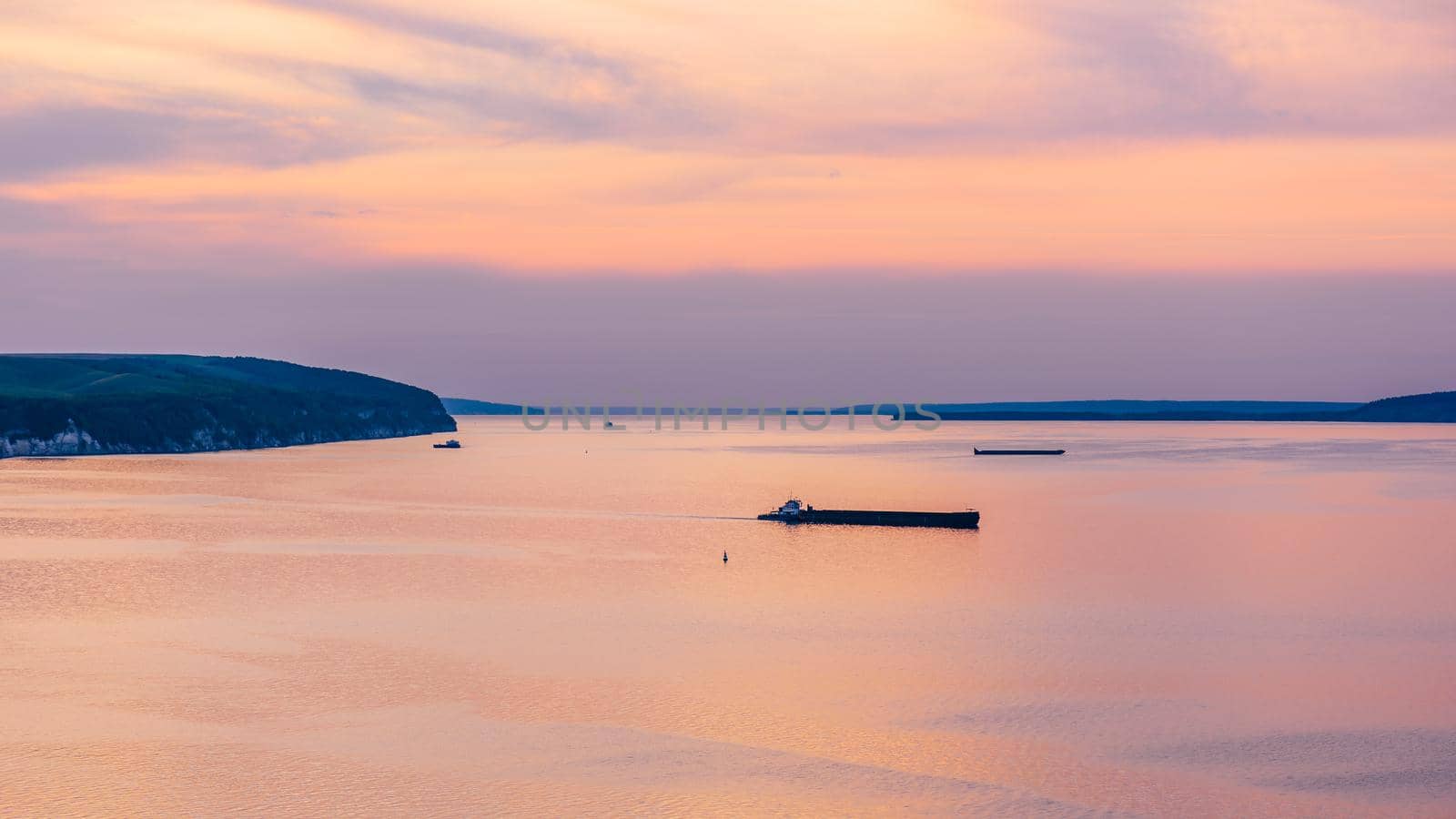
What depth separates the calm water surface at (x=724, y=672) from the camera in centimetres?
4047

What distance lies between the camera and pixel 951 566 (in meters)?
92.7

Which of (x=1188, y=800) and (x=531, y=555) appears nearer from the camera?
(x=1188, y=800)

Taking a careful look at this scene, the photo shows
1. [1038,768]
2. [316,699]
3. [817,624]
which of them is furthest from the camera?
[817,624]

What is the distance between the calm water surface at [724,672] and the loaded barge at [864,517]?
9.00m

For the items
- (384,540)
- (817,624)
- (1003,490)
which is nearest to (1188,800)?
(817,624)

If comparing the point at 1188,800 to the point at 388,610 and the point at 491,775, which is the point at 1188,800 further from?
the point at 388,610

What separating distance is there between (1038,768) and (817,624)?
86.1 ft

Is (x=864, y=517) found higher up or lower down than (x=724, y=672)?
higher up

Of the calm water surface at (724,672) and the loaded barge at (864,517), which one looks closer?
the calm water surface at (724,672)

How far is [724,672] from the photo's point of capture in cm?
5569

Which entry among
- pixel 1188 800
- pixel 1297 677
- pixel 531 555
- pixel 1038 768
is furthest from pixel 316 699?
pixel 531 555

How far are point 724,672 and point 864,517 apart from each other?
72460mm

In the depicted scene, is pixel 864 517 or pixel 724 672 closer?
pixel 724 672

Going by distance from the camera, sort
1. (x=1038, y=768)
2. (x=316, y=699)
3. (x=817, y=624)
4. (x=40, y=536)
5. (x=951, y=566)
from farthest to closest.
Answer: (x=40, y=536) < (x=951, y=566) < (x=817, y=624) < (x=316, y=699) < (x=1038, y=768)
